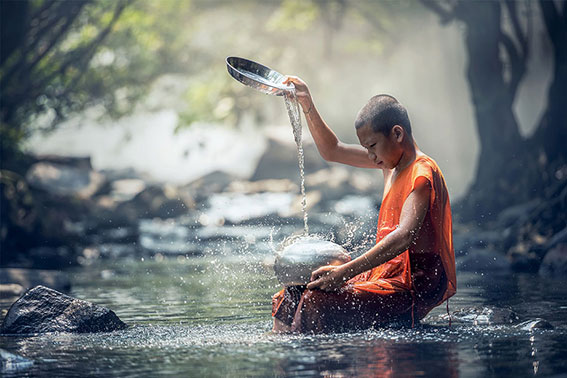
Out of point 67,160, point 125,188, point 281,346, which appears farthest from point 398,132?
point 67,160

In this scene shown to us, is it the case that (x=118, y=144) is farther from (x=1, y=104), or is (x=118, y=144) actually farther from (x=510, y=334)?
(x=510, y=334)

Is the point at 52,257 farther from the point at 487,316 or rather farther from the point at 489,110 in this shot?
the point at 487,316

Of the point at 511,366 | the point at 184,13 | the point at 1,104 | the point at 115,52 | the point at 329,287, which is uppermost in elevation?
the point at 184,13

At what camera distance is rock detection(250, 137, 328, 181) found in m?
30.8

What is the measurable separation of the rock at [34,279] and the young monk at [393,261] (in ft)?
18.8

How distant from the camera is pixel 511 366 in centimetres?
447

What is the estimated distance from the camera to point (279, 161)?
31172 mm

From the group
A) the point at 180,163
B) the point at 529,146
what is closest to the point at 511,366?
the point at 529,146

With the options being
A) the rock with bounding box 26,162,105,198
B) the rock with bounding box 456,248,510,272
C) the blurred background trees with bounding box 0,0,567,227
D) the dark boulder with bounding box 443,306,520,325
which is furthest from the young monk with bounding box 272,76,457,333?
the rock with bounding box 26,162,105,198

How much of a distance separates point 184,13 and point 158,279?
23282 millimetres

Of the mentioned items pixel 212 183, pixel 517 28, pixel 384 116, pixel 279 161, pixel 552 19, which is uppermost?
pixel 517 28

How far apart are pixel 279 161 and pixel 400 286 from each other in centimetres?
2579

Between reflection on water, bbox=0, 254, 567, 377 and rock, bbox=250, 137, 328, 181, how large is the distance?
2209 cm

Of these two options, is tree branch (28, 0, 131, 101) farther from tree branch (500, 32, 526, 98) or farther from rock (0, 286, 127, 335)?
rock (0, 286, 127, 335)
